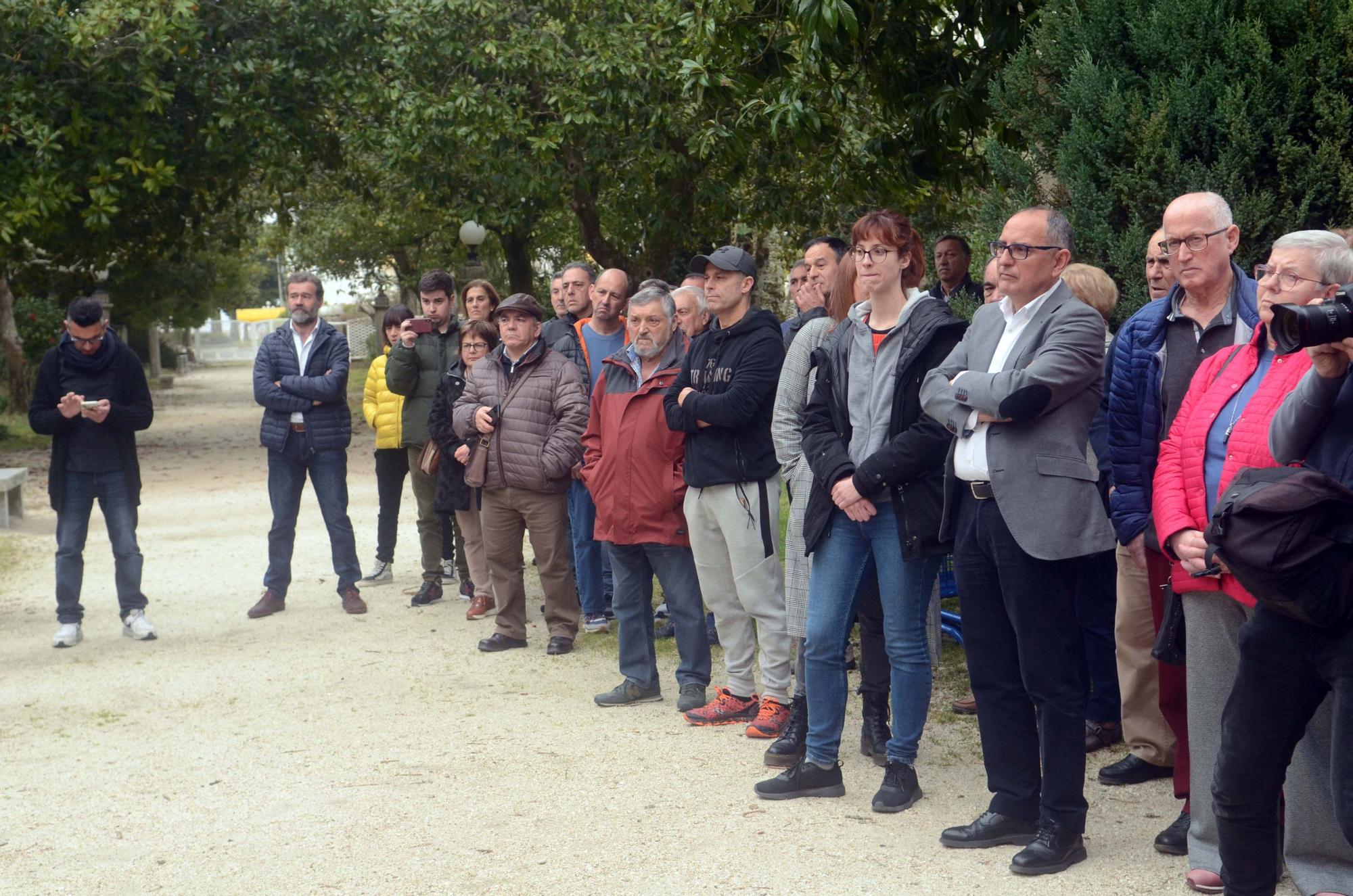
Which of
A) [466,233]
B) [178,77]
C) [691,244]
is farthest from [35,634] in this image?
[466,233]

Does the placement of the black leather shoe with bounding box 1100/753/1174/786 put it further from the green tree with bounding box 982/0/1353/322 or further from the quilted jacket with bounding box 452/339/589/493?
the quilted jacket with bounding box 452/339/589/493

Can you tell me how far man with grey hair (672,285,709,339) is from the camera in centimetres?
650

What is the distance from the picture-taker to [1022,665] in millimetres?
4320

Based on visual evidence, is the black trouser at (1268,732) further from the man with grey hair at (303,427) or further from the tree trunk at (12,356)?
the tree trunk at (12,356)

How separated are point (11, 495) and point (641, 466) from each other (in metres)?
Result: 9.46

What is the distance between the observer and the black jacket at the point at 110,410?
7816 millimetres

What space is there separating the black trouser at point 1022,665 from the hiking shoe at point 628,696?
7.72ft

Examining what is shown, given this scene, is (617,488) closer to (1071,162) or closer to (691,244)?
(1071,162)

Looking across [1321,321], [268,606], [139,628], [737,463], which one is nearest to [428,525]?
[268,606]

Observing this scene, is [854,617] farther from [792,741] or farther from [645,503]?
[645,503]

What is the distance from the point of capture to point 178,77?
18078 mm

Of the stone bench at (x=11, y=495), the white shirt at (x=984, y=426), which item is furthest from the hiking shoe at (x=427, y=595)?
the stone bench at (x=11, y=495)

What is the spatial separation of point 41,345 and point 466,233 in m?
13.9

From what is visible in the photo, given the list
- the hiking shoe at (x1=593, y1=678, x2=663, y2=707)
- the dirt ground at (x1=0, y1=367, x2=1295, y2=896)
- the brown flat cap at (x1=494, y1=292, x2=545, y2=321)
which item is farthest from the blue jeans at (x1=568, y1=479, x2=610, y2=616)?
the hiking shoe at (x1=593, y1=678, x2=663, y2=707)
